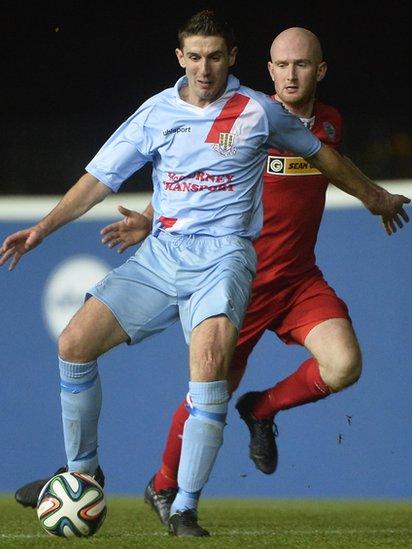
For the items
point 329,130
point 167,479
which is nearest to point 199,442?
point 167,479

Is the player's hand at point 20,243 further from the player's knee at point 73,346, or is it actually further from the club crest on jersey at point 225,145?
the club crest on jersey at point 225,145

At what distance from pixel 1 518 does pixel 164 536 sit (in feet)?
6.46

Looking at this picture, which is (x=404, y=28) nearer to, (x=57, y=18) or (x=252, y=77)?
(x=252, y=77)

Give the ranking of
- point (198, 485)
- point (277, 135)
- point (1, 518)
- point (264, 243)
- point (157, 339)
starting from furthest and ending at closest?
point (157, 339), point (1, 518), point (264, 243), point (277, 135), point (198, 485)

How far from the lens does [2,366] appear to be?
32.7 ft

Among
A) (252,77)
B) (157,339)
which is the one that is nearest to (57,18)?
(252,77)

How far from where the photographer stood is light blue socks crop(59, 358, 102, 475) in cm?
641

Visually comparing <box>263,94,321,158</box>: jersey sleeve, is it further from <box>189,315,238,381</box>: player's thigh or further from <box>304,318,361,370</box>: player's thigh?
<box>304,318,361,370</box>: player's thigh

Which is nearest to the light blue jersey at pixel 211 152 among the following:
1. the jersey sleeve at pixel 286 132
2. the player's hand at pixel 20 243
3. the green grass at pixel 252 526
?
the jersey sleeve at pixel 286 132

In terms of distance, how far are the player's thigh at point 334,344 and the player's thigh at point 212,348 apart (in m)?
1.11

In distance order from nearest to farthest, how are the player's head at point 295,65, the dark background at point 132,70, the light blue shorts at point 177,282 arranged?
the light blue shorts at point 177,282
the player's head at point 295,65
the dark background at point 132,70

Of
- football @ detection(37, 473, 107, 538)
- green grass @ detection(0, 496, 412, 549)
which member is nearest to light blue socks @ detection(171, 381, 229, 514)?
green grass @ detection(0, 496, 412, 549)

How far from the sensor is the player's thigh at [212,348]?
6082 mm

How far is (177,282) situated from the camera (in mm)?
6414
